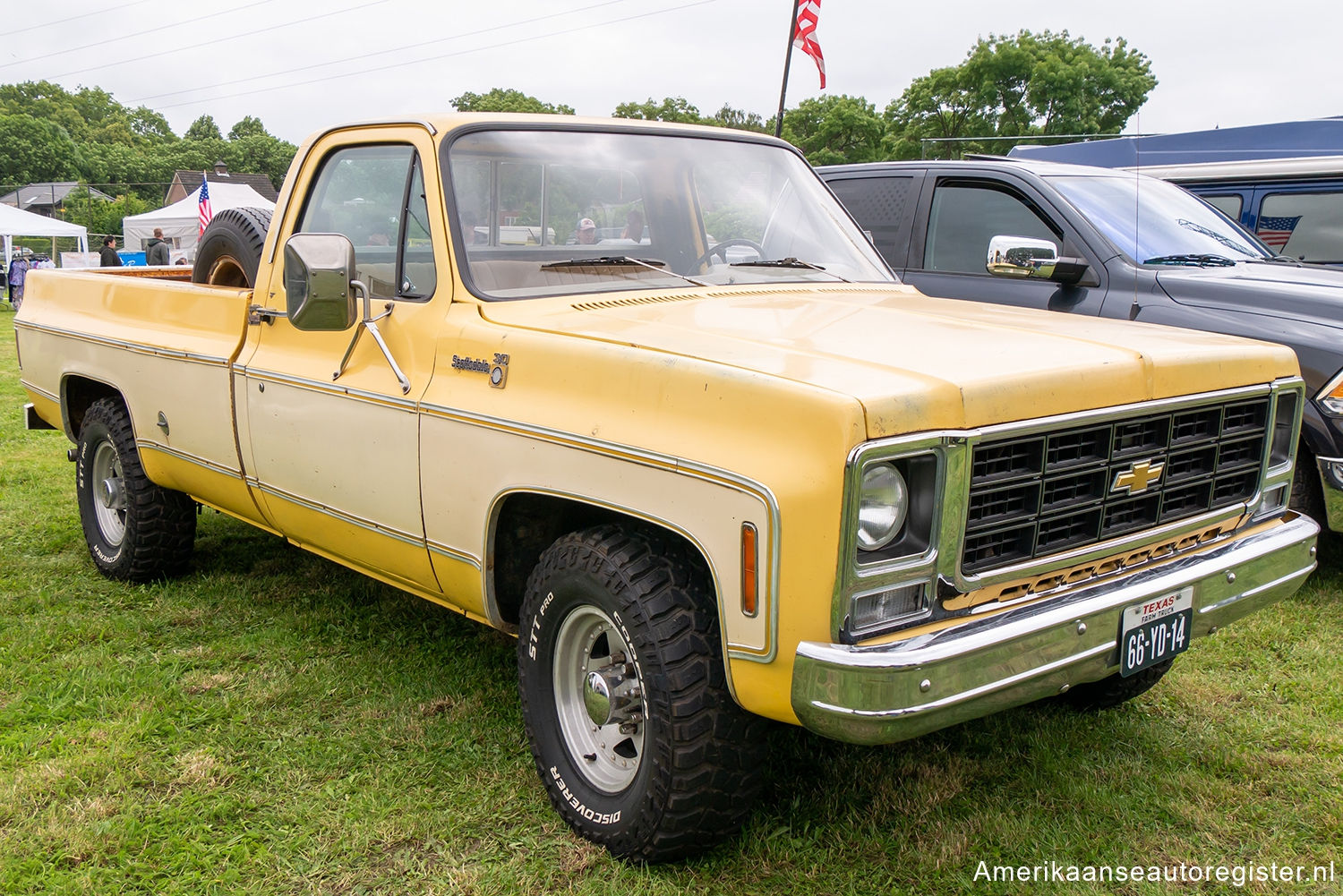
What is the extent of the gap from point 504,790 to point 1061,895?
1570mm

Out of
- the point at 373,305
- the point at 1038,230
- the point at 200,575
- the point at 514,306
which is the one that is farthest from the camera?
the point at 1038,230

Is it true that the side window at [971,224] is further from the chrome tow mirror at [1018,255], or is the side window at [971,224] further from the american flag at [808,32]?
the american flag at [808,32]

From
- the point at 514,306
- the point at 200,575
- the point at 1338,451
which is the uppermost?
the point at 514,306

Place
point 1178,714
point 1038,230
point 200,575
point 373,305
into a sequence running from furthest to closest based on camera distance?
point 1038,230 → point 200,575 → point 1178,714 → point 373,305

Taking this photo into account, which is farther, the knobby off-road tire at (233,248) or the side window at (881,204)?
the side window at (881,204)

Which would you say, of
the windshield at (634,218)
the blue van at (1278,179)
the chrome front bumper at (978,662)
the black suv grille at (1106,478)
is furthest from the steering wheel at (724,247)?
the blue van at (1278,179)

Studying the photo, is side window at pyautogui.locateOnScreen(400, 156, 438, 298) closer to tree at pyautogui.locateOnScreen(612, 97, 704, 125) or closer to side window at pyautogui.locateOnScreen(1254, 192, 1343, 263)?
side window at pyautogui.locateOnScreen(1254, 192, 1343, 263)

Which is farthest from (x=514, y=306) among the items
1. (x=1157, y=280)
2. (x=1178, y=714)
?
(x=1157, y=280)

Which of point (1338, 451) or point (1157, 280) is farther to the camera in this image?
point (1157, 280)

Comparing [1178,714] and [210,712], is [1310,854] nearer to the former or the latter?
[1178,714]

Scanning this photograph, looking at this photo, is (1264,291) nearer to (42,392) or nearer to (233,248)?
(233,248)

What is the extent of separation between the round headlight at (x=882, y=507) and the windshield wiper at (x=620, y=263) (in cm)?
143

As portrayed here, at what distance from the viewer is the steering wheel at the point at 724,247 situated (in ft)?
12.2

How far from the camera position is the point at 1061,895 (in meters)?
2.71
